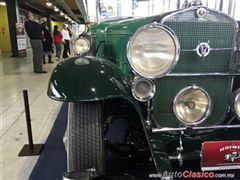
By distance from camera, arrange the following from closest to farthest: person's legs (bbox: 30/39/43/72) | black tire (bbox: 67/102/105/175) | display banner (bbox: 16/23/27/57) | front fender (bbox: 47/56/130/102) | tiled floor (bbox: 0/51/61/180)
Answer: front fender (bbox: 47/56/130/102) < black tire (bbox: 67/102/105/175) < tiled floor (bbox: 0/51/61/180) < person's legs (bbox: 30/39/43/72) < display banner (bbox: 16/23/27/57)

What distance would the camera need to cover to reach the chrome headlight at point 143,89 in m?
1.40

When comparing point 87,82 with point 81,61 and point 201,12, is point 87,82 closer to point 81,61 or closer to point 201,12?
point 81,61

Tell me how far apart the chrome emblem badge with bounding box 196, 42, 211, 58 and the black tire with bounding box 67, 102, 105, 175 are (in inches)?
27.6

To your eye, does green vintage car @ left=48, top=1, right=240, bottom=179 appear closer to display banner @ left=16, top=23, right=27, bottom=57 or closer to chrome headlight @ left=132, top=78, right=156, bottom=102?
chrome headlight @ left=132, top=78, right=156, bottom=102

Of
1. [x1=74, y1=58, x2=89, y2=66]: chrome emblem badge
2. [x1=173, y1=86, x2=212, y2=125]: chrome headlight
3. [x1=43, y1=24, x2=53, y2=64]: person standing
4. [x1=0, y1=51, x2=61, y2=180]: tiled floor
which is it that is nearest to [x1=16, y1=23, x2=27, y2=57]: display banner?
[x1=43, y1=24, x2=53, y2=64]: person standing

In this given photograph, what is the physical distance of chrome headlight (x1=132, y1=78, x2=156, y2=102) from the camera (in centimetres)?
140

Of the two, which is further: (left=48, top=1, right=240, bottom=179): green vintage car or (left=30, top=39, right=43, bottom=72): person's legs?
(left=30, top=39, right=43, bottom=72): person's legs

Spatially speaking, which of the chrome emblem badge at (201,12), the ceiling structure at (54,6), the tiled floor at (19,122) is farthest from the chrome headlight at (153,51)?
the ceiling structure at (54,6)

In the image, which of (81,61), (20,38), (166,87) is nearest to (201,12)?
(166,87)

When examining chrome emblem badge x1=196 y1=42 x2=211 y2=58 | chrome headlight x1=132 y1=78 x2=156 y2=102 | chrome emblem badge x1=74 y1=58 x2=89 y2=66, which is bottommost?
chrome headlight x1=132 y1=78 x2=156 y2=102

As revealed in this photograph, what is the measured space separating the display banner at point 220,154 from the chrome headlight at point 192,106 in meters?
0.15

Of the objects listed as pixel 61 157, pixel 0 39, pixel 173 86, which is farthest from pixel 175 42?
pixel 0 39

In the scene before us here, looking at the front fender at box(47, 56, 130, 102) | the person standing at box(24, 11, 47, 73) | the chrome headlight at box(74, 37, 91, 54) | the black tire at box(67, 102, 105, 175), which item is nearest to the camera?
the front fender at box(47, 56, 130, 102)

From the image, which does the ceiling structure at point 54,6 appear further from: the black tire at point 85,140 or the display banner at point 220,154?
the display banner at point 220,154
